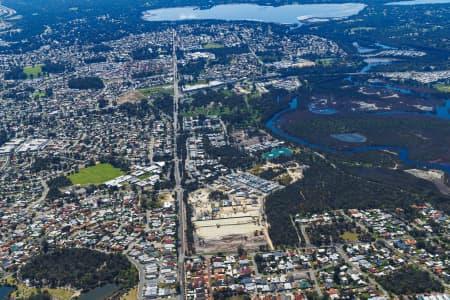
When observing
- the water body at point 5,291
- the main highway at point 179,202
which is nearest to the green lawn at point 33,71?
the main highway at point 179,202

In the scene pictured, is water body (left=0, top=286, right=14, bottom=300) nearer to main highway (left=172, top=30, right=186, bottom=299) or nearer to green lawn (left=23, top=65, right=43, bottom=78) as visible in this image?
main highway (left=172, top=30, right=186, bottom=299)

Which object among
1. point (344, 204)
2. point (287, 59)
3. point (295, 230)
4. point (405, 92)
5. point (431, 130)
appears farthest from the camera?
point (287, 59)

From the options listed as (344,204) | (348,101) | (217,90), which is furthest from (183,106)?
(344,204)

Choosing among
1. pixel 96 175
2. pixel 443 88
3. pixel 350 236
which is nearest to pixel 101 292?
pixel 350 236

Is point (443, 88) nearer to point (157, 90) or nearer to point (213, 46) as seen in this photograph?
point (157, 90)

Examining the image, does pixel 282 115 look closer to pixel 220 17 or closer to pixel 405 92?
pixel 405 92

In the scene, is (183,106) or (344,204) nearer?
(344,204)
